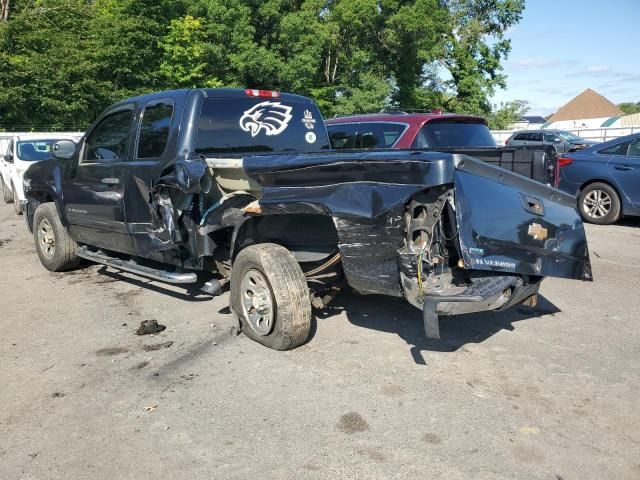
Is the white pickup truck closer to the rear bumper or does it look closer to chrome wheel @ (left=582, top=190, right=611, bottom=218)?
the rear bumper

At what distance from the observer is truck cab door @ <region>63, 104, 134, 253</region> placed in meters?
5.80

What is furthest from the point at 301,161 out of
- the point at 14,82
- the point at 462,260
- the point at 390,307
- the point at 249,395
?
the point at 14,82

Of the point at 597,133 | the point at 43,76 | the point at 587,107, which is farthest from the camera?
the point at 587,107

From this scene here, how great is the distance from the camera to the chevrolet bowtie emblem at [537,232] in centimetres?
413

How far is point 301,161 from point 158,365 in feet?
6.31

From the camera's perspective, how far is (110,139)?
610 centimetres

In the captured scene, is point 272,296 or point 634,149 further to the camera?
point 634,149

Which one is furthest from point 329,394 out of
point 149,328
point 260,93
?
point 260,93

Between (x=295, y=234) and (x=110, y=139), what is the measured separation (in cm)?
272

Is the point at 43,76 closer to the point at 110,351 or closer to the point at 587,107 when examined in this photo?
the point at 110,351

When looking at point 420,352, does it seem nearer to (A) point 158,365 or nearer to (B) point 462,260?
(B) point 462,260

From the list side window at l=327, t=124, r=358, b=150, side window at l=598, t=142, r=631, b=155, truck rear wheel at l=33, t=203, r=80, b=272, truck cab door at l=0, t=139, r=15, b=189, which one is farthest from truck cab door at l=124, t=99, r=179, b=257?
truck cab door at l=0, t=139, r=15, b=189

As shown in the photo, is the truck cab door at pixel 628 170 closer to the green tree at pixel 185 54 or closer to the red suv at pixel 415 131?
the red suv at pixel 415 131

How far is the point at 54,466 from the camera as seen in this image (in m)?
3.11
